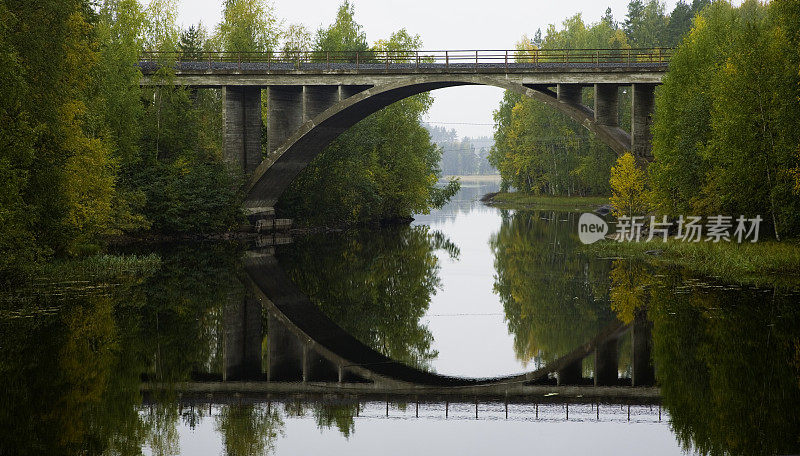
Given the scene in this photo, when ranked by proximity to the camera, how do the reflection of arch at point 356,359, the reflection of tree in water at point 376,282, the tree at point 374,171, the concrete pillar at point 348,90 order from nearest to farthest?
1. the reflection of arch at point 356,359
2. the reflection of tree in water at point 376,282
3. the concrete pillar at point 348,90
4. the tree at point 374,171

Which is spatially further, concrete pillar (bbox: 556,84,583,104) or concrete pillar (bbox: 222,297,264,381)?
concrete pillar (bbox: 556,84,583,104)

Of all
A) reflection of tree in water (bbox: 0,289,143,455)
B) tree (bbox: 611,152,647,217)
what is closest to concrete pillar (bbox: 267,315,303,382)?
reflection of tree in water (bbox: 0,289,143,455)

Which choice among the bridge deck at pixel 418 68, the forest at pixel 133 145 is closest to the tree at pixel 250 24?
the forest at pixel 133 145

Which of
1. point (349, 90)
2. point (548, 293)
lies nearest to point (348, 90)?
point (349, 90)

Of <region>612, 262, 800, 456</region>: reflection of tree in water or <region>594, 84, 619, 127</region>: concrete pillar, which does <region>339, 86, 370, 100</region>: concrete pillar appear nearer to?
<region>594, 84, 619, 127</region>: concrete pillar

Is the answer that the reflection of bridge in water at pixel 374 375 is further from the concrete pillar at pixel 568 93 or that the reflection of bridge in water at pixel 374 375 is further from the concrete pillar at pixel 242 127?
the concrete pillar at pixel 242 127

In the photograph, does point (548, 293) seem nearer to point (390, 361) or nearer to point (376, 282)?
point (376, 282)

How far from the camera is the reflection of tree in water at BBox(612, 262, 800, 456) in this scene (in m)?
10.2

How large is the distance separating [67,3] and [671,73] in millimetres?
24602

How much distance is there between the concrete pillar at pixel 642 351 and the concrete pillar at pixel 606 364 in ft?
0.99

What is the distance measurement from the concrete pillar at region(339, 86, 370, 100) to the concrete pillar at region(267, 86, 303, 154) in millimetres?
2472

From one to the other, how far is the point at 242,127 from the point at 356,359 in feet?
108

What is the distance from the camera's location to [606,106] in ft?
141

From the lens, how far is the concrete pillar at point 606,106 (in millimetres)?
42656
